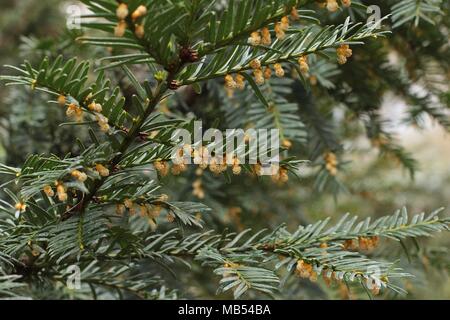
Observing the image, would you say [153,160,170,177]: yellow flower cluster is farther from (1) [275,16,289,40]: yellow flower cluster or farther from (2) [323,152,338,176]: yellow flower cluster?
(2) [323,152,338,176]: yellow flower cluster

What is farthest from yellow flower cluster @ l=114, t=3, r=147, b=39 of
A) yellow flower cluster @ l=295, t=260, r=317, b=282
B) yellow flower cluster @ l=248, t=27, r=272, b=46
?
yellow flower cluster @ l=295, t=260, r=317, b=282

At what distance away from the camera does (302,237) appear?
46cm

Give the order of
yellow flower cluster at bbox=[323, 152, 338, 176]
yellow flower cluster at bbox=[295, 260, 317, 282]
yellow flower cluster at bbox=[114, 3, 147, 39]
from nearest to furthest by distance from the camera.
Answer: yellow flower cluster at bbox=[114, 3, 147, 39]
yellow flower cluster at bbox=[295, 260, 317, 282]
yellow flower cluster at bbox=[323, 152, 338, 176]

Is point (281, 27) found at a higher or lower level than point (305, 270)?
higher

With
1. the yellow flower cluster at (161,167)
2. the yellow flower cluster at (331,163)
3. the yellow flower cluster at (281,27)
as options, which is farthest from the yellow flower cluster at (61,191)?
the yellow flower cluster at (331,163)

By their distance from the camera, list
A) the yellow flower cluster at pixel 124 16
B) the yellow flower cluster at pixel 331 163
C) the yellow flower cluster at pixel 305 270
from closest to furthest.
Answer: the yellow flower cluster at pixel 124 16, the yellow flower cluster at pixel 305 270, the yellow flower cluster at pixel 331 163

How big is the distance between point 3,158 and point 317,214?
2.02 ft


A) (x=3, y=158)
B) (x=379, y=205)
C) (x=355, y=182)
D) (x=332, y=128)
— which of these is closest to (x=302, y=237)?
(x=332, y=128)

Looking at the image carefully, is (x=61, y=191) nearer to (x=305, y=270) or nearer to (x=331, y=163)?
(x=305, y=270)

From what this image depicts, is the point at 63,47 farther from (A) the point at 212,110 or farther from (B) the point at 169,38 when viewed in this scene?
(B) the point at 169,38

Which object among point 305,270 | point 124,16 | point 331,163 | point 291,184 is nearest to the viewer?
point 124,16

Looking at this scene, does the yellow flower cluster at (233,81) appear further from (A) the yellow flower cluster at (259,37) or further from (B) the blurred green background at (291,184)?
(B) the blurred green background at (291,184)

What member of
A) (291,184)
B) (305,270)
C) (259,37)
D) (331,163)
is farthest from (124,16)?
(291,184)
